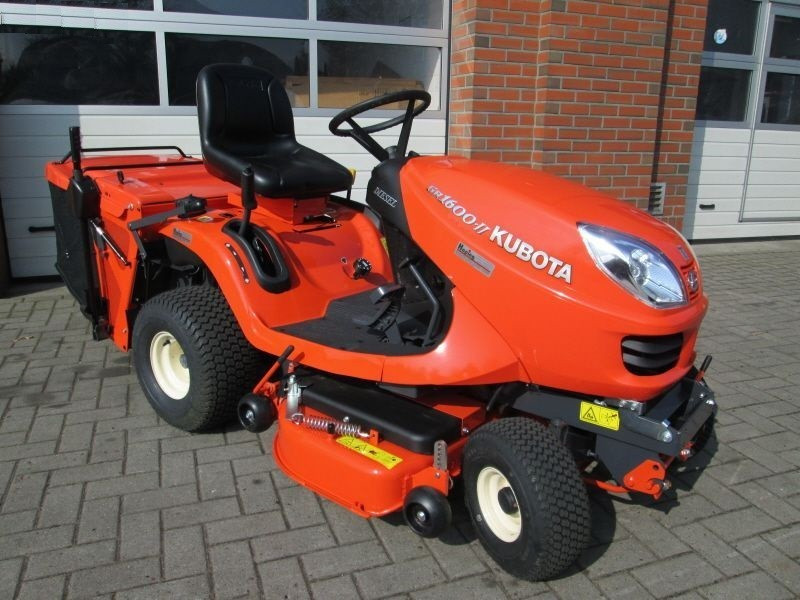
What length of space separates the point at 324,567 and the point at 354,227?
1.74 meters

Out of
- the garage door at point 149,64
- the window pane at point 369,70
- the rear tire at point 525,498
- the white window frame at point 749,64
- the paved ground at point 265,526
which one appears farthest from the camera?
the white window frame at point 749,64

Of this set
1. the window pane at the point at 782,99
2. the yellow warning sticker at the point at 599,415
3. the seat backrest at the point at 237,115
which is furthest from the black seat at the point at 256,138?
the window pane at the point at 782,99

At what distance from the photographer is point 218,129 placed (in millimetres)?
3520

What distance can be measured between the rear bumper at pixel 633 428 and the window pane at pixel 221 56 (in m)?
4.36

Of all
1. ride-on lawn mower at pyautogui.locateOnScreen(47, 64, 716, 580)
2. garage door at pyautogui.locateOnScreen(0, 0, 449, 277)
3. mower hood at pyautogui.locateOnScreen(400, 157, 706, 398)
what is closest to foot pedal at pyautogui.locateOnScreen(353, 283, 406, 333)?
ride-on lawn mower at pyautogui.locateOnScreen(47, 64, 716, 580)

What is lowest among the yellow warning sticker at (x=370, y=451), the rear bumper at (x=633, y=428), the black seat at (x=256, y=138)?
the yellow warning sticker at (x=370, y=451)

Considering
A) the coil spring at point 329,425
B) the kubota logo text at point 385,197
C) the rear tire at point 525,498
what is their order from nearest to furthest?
1. the rear tire at point 525,498
2. the coil spring at point 329,425
3. the kubota logo text at point 385,197

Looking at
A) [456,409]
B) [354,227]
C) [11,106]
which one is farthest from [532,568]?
[11,106]

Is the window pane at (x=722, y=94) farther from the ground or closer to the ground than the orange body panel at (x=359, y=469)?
farther from the ground

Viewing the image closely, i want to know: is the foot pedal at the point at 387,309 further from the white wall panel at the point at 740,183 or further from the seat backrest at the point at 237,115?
the white wall panel at the point at 740,183

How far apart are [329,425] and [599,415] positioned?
95 centimetres

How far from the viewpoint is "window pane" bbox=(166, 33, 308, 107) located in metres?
5.57

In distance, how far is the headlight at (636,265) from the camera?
2131 millimetres

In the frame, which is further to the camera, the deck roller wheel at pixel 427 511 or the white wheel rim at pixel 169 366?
the white wheel rim at pixel 169 366
